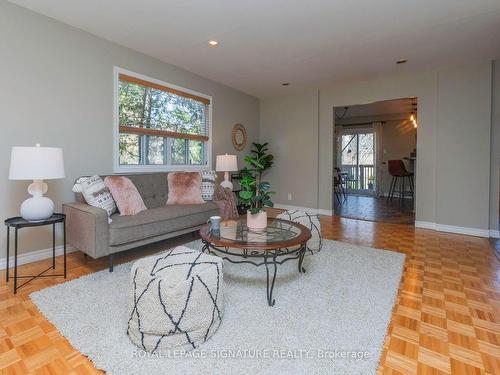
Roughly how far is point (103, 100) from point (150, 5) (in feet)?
4.13

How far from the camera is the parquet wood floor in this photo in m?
1.32

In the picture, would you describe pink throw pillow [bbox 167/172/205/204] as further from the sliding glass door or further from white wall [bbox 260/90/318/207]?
the sliding glass door

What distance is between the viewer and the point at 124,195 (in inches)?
110

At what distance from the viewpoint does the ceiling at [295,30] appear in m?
2.48

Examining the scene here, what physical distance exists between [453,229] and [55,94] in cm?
537

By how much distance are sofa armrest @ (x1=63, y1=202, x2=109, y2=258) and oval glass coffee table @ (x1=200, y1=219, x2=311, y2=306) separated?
0.88 meters

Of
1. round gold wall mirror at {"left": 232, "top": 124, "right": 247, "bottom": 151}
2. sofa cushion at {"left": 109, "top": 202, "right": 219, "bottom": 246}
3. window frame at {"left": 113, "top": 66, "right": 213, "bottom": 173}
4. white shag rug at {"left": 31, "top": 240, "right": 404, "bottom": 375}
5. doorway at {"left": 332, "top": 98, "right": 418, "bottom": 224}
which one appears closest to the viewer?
white shag rug at {"left": 31, "top": 240, "right": 404, "bottom": 375}

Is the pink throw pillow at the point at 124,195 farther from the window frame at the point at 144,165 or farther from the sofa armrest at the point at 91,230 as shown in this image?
the window frame at the point at 144,165

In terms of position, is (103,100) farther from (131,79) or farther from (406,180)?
(406,180)

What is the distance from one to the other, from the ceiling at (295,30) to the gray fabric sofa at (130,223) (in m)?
1.67

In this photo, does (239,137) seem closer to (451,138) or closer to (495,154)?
(451,138)

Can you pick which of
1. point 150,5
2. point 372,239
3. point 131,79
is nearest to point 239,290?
point 372,239

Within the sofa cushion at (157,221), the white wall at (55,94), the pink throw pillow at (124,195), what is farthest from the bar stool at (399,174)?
the pink throw pillow at (124,195)

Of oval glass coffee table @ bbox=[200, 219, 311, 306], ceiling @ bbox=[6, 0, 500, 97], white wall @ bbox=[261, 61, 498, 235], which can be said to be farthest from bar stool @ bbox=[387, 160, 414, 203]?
oval glass coffee table @ bbox=[200, 219, 311, 306]
